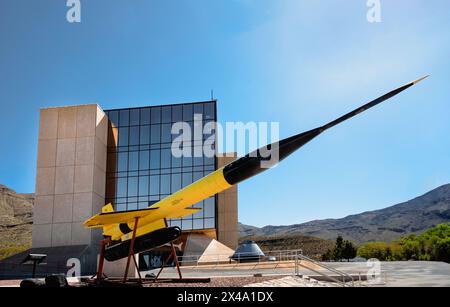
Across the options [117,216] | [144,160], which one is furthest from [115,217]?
[144,160]

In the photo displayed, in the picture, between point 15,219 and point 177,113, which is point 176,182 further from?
point 15,219

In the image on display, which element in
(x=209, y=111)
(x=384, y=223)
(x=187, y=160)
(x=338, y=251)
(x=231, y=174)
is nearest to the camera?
(x=231, y=174)

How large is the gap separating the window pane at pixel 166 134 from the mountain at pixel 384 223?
9411 cm

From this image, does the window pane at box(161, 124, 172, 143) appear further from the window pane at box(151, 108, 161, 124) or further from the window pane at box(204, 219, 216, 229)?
the window pane at box(204, 219, 216, 229)

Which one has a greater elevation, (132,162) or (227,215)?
(132,162)

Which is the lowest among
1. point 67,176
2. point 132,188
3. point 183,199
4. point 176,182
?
point 183,199

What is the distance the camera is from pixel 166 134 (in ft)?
156

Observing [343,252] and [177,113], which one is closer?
[177,113]

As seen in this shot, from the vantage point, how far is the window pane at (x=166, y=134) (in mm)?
47312

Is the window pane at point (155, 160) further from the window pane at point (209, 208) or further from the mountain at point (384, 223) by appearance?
the mountain at point (384, 223)

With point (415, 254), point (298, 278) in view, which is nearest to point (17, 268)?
point (298, 278)

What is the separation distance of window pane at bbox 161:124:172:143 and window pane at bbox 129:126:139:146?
9.42 feet

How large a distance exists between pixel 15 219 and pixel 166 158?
3358 inches
